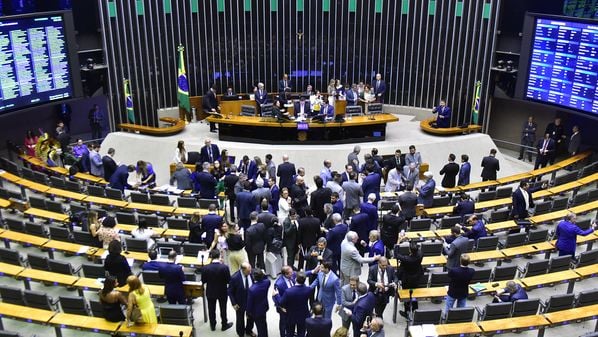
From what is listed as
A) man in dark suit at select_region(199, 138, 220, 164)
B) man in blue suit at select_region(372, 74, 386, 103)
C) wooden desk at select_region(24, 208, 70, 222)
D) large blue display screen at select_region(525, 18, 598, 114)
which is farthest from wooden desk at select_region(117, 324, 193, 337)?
man in blue suit at select_region(372, 74, 386, 103)

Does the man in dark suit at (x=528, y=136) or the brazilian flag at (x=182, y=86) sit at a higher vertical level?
the brazilian flag at (x=182, y=86)

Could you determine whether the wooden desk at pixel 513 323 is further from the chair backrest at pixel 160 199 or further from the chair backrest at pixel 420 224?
the chair backrest at pixel 160 199

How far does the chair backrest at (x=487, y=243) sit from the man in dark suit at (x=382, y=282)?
2.26 metres

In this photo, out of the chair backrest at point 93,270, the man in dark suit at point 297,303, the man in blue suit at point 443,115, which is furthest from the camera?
the man in blue suit at point 443,115

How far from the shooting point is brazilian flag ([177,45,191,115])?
17.4 m

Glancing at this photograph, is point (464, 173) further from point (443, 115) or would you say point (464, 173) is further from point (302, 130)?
point (302, 130)

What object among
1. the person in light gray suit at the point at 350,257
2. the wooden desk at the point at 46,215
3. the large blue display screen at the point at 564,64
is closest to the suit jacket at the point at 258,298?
the person in light gray suit at the point at 350,257

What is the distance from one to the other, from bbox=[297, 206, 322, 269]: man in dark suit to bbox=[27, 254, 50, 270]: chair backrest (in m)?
4.02

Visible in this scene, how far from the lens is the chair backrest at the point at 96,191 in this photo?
1220 cm

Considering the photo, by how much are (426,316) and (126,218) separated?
577cm

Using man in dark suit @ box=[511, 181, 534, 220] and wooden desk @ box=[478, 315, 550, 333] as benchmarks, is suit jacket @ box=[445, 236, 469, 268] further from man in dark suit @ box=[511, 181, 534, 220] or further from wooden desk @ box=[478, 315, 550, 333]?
man in dark suit @ box=[511, 181, 534, 220]

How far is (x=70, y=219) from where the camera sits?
11.1m

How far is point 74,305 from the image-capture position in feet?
26.9

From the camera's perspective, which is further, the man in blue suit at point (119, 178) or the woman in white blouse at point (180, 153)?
the woman in white blouse at point (180, 153)
